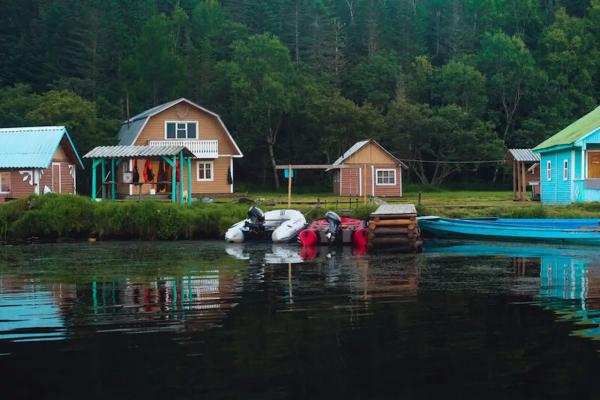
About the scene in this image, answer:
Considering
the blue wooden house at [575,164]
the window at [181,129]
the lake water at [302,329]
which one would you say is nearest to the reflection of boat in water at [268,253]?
the lake water at [302,329]

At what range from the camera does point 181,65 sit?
69.0 m

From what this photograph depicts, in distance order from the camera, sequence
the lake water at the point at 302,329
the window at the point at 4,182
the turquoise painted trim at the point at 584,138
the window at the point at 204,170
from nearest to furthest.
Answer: the lake water at the point at 302,329
the turquoise painted trim at the point at 584,138
the window at the point at 4,182
the window at the point at 204,170

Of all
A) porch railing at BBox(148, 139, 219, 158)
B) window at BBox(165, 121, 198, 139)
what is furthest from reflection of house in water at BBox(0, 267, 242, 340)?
window at BBox(165, 121, 198, 139)

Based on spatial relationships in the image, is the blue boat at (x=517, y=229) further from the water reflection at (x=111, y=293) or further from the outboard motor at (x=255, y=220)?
the water reflection at (x=111, y=293)

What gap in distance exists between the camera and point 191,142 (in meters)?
51.4

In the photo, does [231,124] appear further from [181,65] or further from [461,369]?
[461,369]

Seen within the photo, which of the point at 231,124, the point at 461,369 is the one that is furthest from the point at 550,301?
the point at 231,124

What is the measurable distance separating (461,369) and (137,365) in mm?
4622

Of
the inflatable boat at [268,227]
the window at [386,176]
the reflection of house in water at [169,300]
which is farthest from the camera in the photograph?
the window at [386,176]

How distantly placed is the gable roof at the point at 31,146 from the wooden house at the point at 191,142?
16.4 feet

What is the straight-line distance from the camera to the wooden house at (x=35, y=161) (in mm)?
44125

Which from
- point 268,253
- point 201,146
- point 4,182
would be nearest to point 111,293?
point 268,253

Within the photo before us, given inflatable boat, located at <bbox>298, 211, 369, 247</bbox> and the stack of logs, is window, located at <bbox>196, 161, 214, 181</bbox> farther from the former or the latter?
the stack of logs

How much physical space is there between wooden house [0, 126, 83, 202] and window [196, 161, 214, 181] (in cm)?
755
